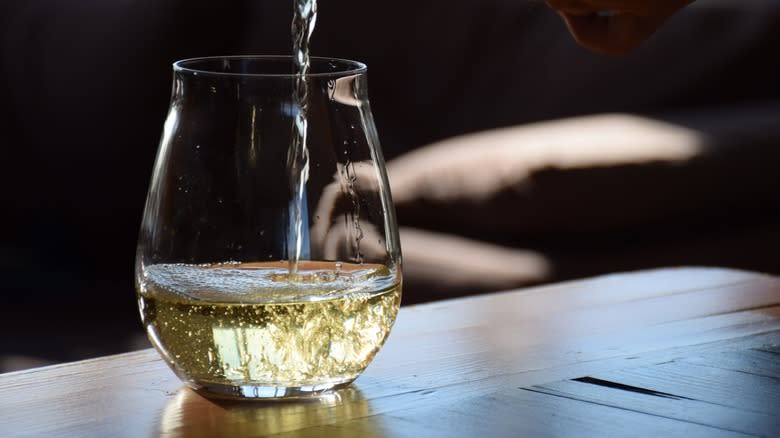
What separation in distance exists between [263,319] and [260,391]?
0.18ft

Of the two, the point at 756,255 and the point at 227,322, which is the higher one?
the point at 227,322

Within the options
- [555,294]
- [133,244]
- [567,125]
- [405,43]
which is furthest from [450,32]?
[555,294]

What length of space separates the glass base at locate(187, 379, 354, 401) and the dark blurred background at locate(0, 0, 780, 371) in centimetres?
134

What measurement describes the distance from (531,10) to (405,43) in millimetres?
314

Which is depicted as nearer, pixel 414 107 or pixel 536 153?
pixel 536 153

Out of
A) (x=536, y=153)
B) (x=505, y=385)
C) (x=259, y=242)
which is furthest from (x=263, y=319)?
(x=536, y=153)

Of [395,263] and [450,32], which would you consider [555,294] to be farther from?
[450,32]

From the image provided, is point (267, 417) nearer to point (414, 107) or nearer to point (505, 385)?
point (505, 385)

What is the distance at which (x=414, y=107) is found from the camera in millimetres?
2770

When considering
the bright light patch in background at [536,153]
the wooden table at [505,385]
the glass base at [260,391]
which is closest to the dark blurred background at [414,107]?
the bright light patch in background at [536,153]

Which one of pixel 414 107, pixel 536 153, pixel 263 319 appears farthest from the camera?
pixel 414 107

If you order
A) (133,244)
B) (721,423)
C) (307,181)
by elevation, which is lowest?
(133,244)

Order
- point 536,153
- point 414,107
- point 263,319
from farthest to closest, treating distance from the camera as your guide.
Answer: point 414,107 → point 536,153 → point 263,319

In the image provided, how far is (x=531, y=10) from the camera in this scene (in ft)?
8.73
